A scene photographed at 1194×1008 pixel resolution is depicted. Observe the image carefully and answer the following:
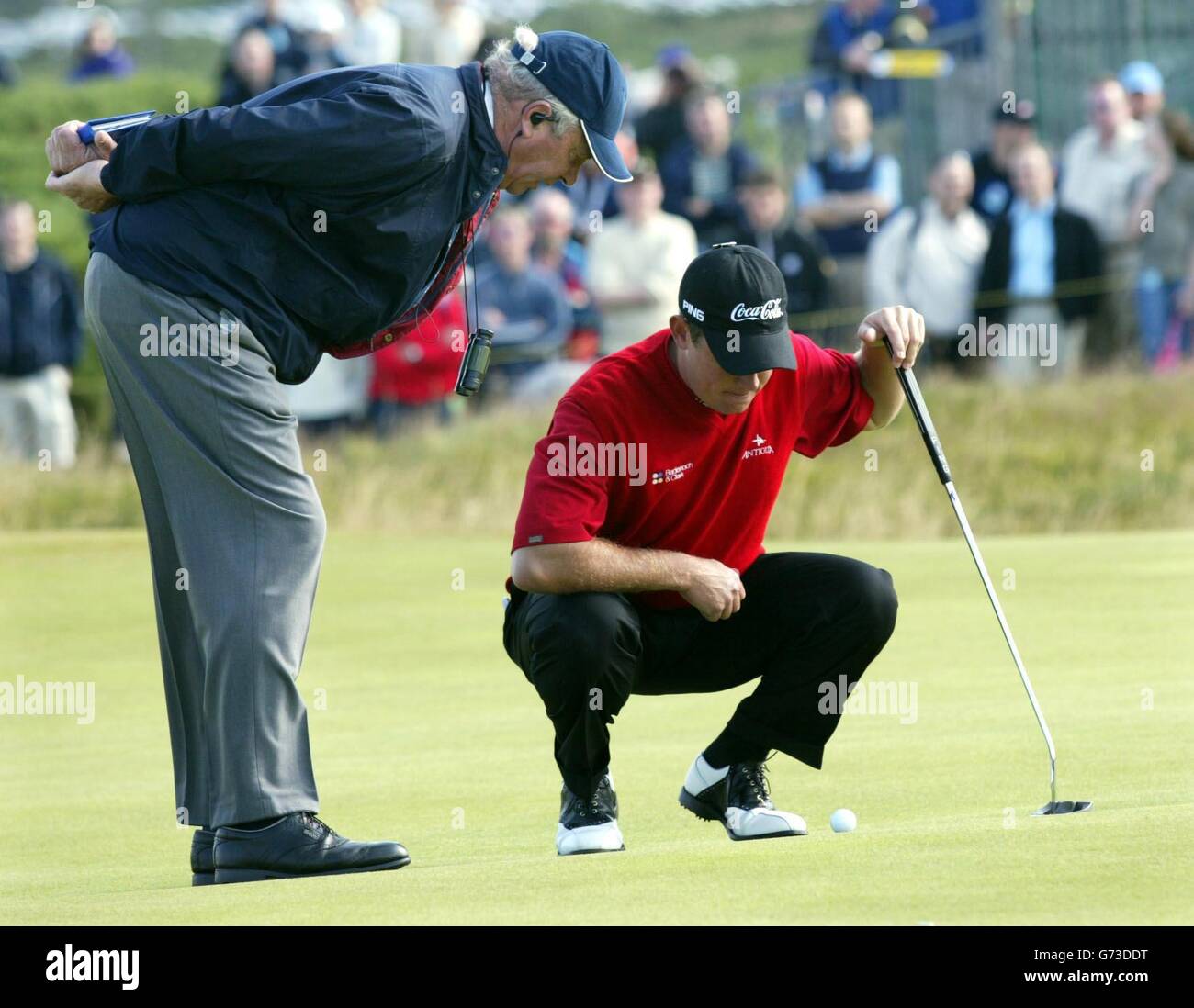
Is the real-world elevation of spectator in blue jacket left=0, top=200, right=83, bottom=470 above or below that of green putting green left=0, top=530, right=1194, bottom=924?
above

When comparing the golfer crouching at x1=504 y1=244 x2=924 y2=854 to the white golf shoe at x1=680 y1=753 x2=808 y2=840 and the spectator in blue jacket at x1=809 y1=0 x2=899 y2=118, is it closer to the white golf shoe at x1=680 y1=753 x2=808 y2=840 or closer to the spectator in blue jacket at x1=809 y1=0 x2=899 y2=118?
the white golf shoe at x1=680 y1=753 x2=808 y2=840

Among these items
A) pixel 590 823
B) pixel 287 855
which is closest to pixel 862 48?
pixel 590 823

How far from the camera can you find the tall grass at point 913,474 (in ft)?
49.0

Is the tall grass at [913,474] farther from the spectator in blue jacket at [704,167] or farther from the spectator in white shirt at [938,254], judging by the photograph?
the spectator in blue jacket at [704,167]

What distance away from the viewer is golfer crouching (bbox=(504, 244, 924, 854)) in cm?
539

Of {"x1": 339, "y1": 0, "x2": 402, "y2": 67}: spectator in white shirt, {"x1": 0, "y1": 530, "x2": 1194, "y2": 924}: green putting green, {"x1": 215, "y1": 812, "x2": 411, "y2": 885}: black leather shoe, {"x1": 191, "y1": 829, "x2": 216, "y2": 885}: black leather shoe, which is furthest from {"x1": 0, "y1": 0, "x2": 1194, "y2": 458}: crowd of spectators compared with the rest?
{"x1": 215, "y1": 812, "x2": 411, "y2": 885}: black leather shoe

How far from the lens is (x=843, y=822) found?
542 cm

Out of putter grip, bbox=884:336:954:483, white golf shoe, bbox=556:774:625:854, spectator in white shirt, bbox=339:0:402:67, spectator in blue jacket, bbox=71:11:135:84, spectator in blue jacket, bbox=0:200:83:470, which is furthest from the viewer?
spectator in blue jacket, bbox=71:11:135:84

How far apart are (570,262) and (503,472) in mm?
1683

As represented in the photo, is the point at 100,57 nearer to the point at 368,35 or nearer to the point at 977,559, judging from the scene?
the point at 368,35

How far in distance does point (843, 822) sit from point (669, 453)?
3.30 feet

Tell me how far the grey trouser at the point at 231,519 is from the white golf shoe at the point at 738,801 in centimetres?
109

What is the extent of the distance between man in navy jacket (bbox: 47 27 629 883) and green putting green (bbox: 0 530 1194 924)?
1.21ft

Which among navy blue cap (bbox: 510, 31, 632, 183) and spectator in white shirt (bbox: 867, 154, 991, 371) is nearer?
navy blue cap (bbox: 510, 31, 632, 183)
